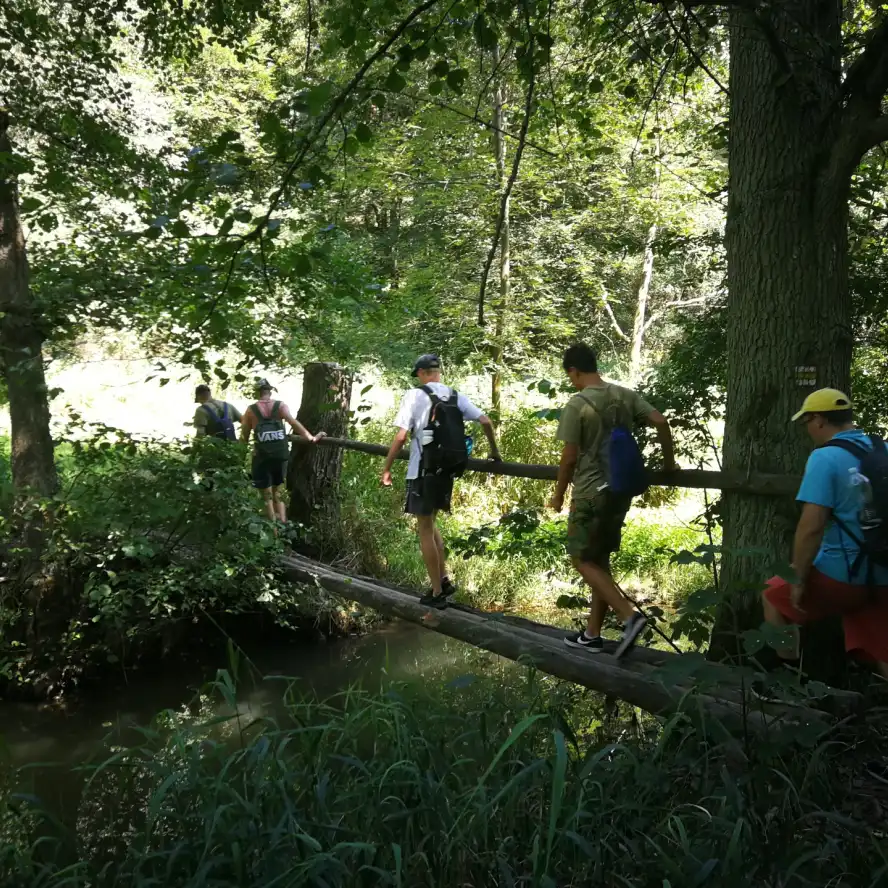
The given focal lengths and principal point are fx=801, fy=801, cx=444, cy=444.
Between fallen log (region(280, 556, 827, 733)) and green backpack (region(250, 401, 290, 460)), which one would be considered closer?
fallen log (region(280, 556, 827, 733))

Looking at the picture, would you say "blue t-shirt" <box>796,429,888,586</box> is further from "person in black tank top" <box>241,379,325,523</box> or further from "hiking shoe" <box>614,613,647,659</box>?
"person in black tank top" <box>241,379,325,523</box>

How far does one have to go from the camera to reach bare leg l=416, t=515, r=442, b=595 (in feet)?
17.4

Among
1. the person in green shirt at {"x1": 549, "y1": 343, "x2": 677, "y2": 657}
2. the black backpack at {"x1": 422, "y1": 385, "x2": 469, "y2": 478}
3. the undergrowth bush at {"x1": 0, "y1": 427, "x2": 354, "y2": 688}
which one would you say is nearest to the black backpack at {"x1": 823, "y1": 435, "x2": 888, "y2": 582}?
the person in green shirt at {"x1": 549, "y1": 343, "x2": 677, "y2": 657}

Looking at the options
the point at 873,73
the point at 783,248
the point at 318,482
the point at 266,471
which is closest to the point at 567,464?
the point at 783,248

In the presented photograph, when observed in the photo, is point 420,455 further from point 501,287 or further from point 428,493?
point 501,287

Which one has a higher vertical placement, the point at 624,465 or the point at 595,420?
the point at 595,420

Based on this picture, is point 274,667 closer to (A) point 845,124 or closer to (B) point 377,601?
(B) point 377,601

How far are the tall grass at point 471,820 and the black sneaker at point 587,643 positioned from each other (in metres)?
1.01

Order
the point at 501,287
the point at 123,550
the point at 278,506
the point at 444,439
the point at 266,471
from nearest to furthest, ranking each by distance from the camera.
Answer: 1. the point at 444,439
2. the point at 123,550
3. the point at 266,471
4. the point at 278,506
5. the point at 501,287

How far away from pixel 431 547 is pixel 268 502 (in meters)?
3.20

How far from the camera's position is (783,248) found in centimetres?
378

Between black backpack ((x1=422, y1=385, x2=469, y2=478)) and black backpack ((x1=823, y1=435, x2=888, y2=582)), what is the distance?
2441 millimetres

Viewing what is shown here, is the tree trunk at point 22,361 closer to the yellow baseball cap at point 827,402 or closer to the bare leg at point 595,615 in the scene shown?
the bare leg at point 595,615

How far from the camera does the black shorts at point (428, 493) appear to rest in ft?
17.0
